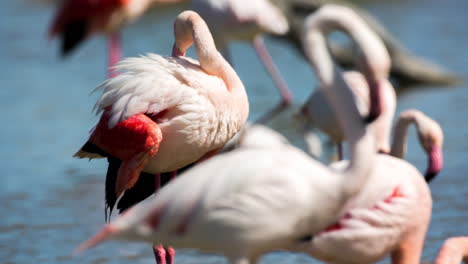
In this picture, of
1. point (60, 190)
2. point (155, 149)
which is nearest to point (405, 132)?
point (155, 149)

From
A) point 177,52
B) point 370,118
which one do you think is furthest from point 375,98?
point 177,52

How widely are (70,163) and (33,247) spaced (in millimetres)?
2366

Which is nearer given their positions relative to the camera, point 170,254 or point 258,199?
point 258,199

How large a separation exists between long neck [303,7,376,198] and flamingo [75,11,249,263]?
1.15 meters

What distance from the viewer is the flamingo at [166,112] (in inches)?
166

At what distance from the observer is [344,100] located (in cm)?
322

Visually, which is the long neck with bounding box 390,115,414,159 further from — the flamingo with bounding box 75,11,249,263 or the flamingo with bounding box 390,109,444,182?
the flamingo with bounding box 75,11,249,263

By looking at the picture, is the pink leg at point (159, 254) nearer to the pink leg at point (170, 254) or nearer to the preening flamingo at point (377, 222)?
the pink leg at point (170, 254)

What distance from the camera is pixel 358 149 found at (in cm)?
315

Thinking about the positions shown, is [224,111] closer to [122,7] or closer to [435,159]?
[435,159]

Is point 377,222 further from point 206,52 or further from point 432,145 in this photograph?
point 206,52

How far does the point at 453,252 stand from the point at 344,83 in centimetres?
99

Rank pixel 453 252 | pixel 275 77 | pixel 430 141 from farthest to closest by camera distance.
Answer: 1. pixel 275 77
2. pixel 430 141
3. pixel 453 252

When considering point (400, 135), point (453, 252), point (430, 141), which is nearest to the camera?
point (453, 252)
